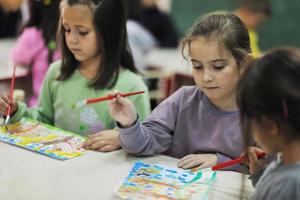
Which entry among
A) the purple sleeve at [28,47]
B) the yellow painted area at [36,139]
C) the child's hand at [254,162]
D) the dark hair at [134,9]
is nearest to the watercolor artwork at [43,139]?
the yellow painted area at [36,139]

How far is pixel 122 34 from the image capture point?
5.83 ft

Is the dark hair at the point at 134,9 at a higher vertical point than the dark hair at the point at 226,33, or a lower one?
lower

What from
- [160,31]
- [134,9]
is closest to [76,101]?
[134,9]

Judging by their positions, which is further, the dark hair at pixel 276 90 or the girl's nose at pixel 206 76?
the girl's nose at pixel 206 76

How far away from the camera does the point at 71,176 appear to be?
1.29 m

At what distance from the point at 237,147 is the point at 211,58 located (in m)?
0.28

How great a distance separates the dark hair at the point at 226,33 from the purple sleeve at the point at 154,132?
0.22m

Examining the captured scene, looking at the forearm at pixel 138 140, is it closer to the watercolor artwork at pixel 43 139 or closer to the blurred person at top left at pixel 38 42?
the watercolor artwork at pixel 43 139

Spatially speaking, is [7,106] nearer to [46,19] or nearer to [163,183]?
[163,183]

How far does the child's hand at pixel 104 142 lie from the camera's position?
1.48m

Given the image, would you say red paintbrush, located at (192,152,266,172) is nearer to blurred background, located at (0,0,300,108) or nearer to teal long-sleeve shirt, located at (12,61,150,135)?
teal long-sleeve shirt, located at (12,61,150,135)

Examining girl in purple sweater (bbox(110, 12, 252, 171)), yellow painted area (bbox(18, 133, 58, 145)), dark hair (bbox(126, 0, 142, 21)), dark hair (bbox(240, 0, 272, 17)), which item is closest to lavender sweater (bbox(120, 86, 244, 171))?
girl in purple sweater (bbox(110, 12, 252, 171))

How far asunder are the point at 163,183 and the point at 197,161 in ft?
0.60

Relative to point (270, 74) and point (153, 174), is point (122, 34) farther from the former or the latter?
point (270, 74)
